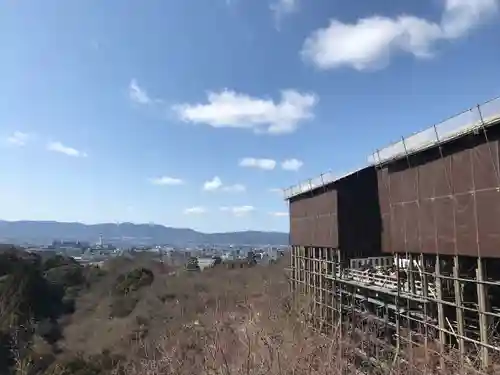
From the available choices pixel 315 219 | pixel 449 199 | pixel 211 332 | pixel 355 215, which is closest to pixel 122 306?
pixel 315 219

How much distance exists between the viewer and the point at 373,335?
1891 cm

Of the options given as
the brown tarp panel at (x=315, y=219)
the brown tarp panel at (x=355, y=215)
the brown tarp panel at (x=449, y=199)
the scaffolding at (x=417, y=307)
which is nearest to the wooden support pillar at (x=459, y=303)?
the scaffolding at (x=417, y=307)

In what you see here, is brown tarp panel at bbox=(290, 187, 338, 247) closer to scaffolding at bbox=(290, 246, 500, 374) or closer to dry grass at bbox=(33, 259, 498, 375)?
scaffolding at bbox=(290, 246, 500, 374)

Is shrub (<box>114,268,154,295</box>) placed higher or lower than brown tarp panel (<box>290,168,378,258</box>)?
lower

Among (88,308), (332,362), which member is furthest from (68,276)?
(332,362)

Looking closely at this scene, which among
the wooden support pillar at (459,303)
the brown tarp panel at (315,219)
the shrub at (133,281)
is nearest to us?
the wooden support pillar at (459,303)

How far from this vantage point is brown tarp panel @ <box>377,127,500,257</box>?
1284 centimetres

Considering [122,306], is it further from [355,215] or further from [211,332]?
[211,332]

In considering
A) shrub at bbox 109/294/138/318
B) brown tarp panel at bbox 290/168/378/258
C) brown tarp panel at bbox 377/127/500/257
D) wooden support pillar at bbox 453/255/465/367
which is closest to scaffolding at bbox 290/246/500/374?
wooden support pillar at bbox 453/255/465/367

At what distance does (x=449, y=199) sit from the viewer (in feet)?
48.5

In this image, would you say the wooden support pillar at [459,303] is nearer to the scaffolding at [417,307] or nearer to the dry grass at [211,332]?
the scaffolding at [417,307]

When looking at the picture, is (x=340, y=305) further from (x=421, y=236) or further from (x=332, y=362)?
(x=332, y=362)

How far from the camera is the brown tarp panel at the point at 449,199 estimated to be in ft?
42.1

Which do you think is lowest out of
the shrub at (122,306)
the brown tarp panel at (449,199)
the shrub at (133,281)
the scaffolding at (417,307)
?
the shrub at (122,306)
